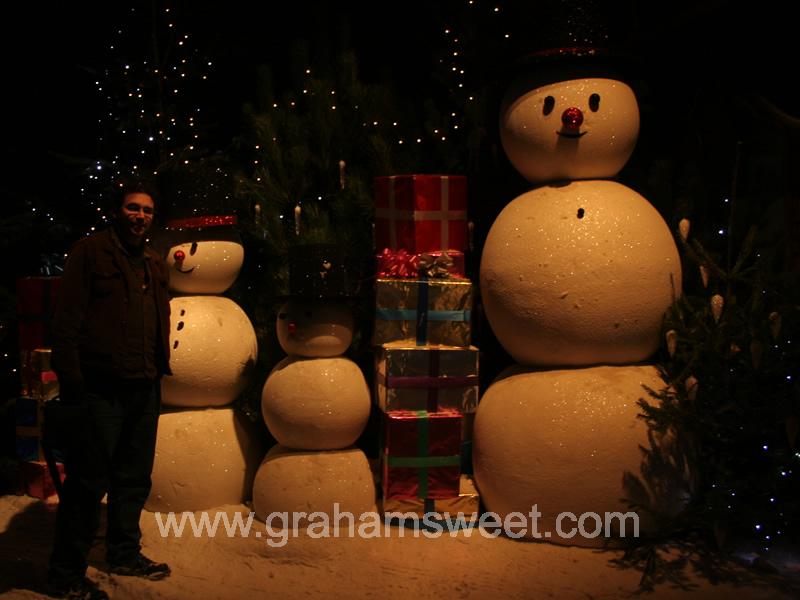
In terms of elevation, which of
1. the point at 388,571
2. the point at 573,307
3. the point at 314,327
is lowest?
the point at 388,571

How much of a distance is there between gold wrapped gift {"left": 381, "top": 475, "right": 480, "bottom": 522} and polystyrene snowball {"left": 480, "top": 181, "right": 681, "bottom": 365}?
0.81 metres

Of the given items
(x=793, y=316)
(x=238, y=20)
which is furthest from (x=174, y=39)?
(x=793, y=316)

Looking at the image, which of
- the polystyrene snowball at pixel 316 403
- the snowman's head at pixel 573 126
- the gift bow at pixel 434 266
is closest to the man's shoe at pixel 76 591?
the polystyrene snowball at pixel 316 403

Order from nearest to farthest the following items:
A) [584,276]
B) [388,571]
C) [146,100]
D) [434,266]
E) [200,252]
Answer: [388,571]
[584,276]
[434,266]
[200,252]
[146,100]

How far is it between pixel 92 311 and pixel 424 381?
5.53 ft

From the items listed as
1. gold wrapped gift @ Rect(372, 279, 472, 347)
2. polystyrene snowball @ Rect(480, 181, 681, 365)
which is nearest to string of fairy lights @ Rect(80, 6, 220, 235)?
gold wrapped gift @ Rect(372, 279, 472, 347)

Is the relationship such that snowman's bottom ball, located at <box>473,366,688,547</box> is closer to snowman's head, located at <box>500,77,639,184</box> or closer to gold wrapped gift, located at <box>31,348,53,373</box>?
snowman's head, located at <box>500,77,639,184</box>

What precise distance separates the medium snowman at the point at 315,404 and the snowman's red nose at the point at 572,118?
1350 millimetres

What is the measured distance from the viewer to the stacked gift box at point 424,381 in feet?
14.2

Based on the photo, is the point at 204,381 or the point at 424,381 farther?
the point at 204,381

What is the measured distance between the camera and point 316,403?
14.3 ft

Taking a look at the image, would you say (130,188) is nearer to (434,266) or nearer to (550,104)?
(434,266)

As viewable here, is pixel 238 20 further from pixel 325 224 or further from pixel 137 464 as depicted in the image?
pixel 137 464

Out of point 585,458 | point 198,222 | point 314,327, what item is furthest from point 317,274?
point 585,458
